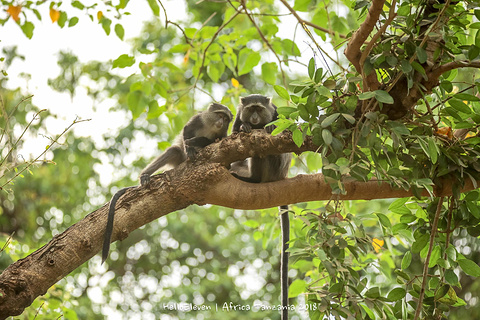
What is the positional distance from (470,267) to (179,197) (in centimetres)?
178

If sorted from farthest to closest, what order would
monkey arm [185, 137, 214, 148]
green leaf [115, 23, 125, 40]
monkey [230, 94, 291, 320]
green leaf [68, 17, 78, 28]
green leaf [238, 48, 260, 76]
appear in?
monkey arm [185, 137, 214, 148], green leaf [115, 23, 125, 40], green leaf [68, 17, 78, 28], green leaf [238, 48, 260, 76], monkey [230, 94, 291, 320]

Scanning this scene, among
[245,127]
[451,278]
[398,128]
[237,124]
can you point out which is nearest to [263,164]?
[245,127]

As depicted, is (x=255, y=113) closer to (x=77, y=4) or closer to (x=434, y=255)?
(x=77, y=4)

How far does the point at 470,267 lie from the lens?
107 inches

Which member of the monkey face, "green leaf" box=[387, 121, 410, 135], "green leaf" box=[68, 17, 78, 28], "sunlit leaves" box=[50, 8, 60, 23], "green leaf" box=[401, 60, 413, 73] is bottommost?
the monkey face

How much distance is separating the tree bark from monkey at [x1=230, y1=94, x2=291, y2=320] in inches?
22.4

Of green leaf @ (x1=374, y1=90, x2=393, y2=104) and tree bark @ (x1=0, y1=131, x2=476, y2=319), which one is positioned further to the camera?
tree bark @ (x1=0, y1=131, x2=476, y2=319)

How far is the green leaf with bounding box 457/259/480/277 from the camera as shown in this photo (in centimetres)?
269

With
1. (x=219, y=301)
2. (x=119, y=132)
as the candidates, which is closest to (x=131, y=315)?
(x=219, y=301)

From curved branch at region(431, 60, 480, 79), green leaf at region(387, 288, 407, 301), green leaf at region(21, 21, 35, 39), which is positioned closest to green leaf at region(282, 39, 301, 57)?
curved branch at region(431, 60, 480, 79)

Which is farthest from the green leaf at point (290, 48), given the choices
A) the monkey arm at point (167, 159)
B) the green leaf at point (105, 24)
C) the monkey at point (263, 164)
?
the green leaf at point (105, 24)

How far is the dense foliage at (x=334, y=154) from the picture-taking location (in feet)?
8.20

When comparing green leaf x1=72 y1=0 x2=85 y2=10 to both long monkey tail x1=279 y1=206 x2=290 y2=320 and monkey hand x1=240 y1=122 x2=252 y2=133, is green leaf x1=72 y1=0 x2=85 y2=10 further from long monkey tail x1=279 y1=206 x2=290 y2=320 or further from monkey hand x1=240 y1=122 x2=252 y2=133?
long monkey tail x1=279 y1=206 x2=290 y2=320

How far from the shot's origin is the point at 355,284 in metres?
2.65
